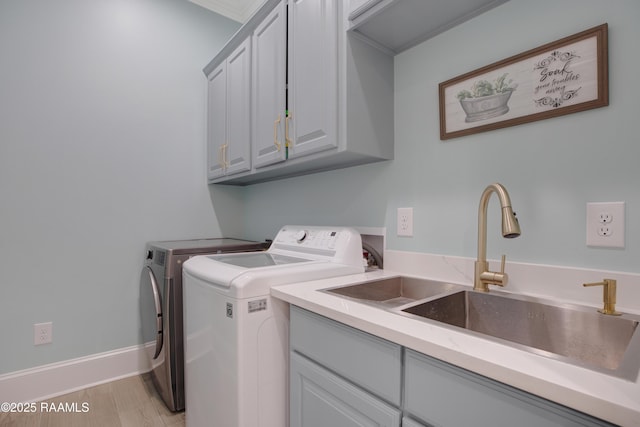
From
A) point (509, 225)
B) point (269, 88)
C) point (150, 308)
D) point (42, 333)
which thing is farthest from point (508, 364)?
point (42, 333)

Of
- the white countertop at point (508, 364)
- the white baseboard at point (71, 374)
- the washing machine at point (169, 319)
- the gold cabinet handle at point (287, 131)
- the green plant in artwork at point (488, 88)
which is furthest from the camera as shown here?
the white baseboard at point (71, 374)

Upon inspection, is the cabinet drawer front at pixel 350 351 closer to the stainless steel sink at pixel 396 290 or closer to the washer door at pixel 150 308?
the stainless steel sink at pixel 396 290

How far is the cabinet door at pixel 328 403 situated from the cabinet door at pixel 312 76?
87 centimetres

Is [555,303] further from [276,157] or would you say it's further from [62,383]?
[62,383]

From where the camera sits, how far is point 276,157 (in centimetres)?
165

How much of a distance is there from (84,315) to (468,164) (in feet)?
7.99

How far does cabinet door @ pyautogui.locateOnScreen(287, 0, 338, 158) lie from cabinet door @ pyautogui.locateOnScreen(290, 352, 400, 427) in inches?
34.3

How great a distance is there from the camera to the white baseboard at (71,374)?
1795mm

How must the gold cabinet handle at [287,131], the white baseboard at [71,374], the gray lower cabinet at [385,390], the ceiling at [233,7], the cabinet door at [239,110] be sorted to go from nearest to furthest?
the gray lower cabinet at [385,390]
the gold cabinet handle at [287,131]
the white baseboard at [71,374]
the cabinet door at [239,110]
the ceiling at [233,7]

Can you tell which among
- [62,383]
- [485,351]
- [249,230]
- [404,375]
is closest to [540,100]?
[485,351]

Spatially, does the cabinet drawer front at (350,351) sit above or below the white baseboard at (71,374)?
above

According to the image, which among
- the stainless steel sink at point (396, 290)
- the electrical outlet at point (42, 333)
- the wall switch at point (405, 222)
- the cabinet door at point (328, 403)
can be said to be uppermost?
the wall switch at point (405, 222)

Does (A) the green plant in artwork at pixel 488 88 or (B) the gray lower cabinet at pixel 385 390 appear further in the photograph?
(A) the green plant in artwork at pixel 488 88

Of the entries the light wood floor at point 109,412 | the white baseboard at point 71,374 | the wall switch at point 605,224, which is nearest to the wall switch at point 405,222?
the wall switch at point 605,224
